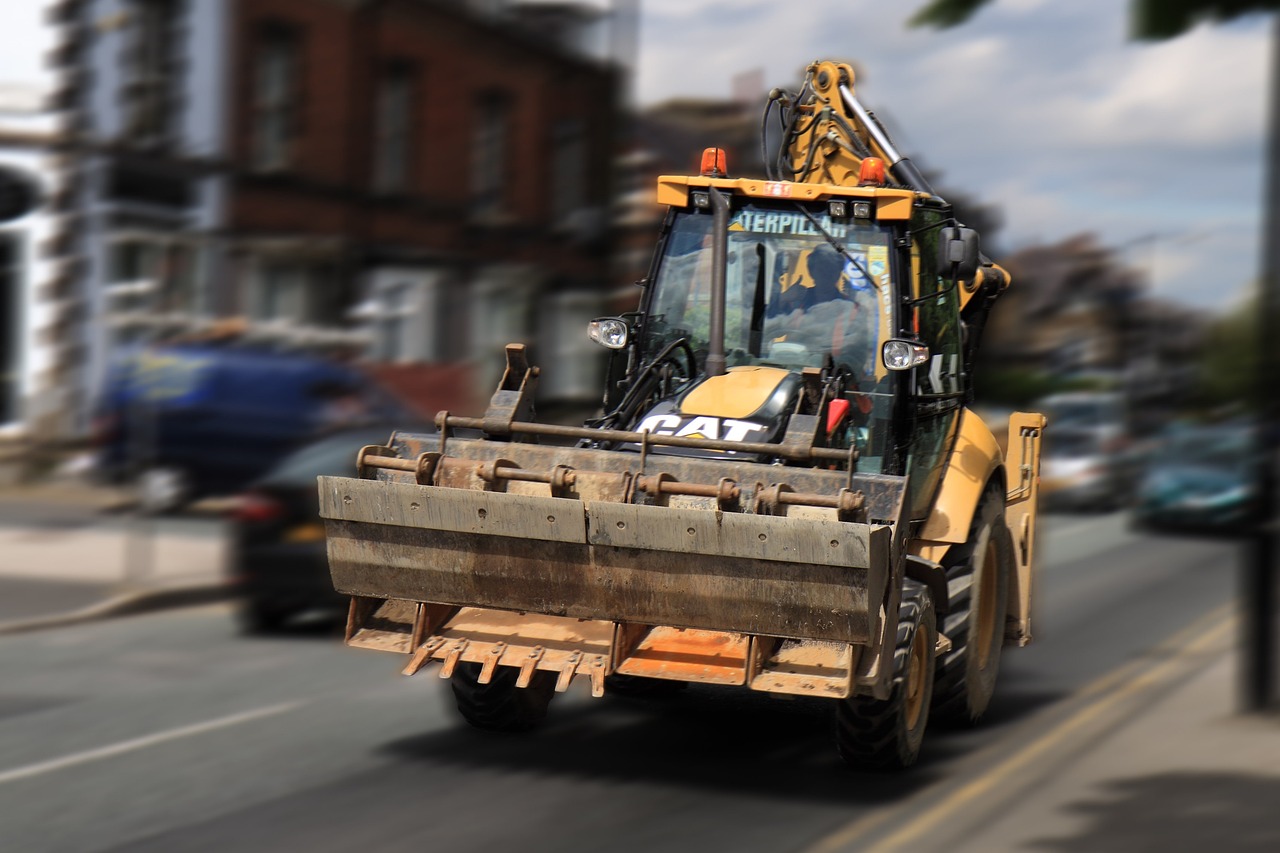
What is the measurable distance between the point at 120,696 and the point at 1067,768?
5.73 metres

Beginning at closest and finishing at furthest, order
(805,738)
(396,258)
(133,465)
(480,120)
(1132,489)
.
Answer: (805,738)
(133,465)
(396,258)
(480,120)
(1132,489)

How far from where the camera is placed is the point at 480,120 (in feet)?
103

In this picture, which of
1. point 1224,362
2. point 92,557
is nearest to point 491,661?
point 92,557

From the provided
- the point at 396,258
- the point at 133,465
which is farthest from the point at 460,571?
the point at 396,258

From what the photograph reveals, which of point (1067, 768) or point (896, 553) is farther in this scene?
point (1067, 768)

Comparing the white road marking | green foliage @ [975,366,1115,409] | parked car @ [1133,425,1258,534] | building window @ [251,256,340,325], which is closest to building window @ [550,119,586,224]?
building window @ [251,256,340,325]

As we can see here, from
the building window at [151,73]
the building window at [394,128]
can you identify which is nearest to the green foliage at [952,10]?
the building window at [151,73]

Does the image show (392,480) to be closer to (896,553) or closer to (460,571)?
(460,571)

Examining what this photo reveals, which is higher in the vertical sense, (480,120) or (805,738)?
(480,120)

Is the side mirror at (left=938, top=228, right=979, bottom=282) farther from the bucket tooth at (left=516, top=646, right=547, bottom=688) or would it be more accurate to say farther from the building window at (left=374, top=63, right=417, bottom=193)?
the building window at (left=374, top=63, right=417, bottom=193)

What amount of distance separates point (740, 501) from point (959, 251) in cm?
188

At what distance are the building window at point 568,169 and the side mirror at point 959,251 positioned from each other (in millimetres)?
24259

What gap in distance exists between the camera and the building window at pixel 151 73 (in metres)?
25.3

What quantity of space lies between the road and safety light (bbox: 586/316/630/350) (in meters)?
2.11
